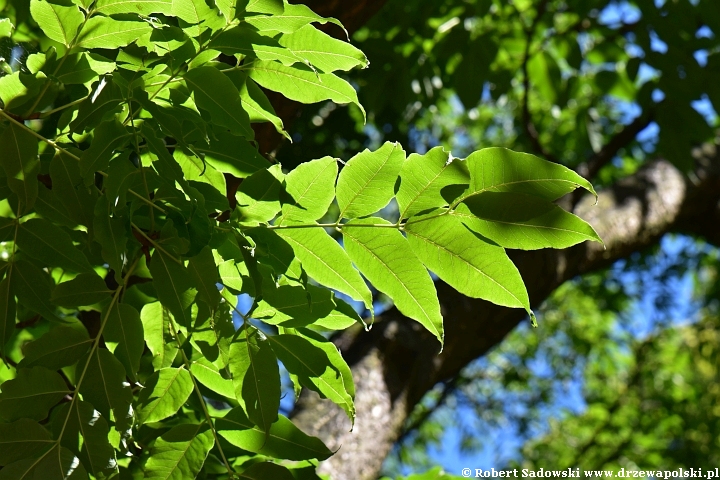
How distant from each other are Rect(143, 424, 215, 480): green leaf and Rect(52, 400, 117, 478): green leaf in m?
0.10

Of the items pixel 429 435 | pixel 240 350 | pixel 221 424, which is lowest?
pixel 429 435

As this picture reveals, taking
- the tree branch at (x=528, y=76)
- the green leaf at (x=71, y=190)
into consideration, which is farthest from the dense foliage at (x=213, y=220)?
the tree branch at (x=528, y=76)

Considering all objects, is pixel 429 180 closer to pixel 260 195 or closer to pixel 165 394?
pixel 260 195

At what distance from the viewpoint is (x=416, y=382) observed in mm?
2254

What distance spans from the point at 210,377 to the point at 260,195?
38 centimetres

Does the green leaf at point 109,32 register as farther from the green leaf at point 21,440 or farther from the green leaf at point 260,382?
the green leaf at point 21,440

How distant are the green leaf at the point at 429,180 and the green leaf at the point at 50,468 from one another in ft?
1.87

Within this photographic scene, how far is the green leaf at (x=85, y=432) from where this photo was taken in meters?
1.00

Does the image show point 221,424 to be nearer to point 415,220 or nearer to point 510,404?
point 415,220

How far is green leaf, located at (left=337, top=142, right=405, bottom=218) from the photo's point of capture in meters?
1.02

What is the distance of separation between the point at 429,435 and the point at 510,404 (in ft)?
2.53

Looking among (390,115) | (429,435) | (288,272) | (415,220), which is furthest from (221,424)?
(429,435)

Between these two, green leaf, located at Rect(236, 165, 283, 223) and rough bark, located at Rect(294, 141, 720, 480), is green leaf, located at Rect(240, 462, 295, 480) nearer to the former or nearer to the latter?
green leaf, located at Rect(236, 165, 283, 223)

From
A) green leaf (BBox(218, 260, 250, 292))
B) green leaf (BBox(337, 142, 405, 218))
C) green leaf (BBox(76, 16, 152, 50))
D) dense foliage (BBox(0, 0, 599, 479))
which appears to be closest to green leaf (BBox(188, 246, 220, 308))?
dense foliage (BBox(0, 0, 599, 479))
